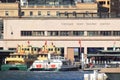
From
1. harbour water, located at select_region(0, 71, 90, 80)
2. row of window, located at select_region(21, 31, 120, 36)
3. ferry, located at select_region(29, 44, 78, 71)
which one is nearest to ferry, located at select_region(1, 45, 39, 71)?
ferry, located at select_region(29, 44, 78, 71)

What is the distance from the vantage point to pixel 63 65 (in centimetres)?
11156

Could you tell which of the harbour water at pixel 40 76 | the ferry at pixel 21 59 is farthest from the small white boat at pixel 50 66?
the harbour water at pixel 40 76

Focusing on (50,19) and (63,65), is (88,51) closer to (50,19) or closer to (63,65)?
(50,19)

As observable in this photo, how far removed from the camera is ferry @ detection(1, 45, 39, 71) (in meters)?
114

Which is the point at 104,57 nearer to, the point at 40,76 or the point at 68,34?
the point at 68,34

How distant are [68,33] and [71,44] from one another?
2245 mm

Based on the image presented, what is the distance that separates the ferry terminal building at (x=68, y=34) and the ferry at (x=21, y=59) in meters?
10.4

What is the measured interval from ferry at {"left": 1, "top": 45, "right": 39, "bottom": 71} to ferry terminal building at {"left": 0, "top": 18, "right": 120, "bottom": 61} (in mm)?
10435

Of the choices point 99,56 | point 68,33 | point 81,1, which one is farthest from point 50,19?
point 81,1

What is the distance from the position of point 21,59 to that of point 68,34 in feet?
88.7

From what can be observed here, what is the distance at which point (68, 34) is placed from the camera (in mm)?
144500

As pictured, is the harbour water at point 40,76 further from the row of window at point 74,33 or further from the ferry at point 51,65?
the row of window at point 74,33

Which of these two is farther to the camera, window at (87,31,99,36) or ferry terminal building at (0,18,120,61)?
window at (87,31,99,36)

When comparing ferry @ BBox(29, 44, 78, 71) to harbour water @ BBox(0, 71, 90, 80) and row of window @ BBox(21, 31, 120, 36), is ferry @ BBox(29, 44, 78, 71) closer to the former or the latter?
harbour water @ BBox(0, 71, 90, 80)
